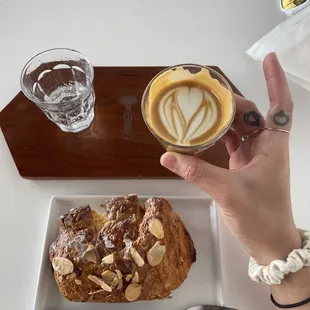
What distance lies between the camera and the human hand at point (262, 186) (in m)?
0.81

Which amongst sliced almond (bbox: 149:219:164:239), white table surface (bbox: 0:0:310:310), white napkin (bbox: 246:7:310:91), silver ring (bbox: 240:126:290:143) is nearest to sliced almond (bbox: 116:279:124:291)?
sliced almond (bbox: 149:219:164:239)

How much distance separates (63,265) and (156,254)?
7.5 inches

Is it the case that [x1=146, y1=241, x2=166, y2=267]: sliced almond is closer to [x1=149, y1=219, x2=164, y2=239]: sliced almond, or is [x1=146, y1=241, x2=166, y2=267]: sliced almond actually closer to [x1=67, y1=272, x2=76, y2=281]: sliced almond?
[x1=149, y1=219, x2=164, y2=239]: sliced almond

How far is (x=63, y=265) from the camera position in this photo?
2.88 ft

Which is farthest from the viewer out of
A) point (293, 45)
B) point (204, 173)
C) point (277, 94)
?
point (293, 45)

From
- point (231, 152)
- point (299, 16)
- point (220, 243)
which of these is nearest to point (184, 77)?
point (231, 152)

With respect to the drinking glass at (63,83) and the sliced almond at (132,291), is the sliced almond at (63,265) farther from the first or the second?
the drinking glass at (63,83)

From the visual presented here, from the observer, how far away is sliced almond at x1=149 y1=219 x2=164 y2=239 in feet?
2.91

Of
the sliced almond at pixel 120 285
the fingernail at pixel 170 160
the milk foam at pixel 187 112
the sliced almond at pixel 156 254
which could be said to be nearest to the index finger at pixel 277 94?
the milk foam at pixel 187 112

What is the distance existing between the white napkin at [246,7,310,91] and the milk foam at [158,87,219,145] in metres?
0.40

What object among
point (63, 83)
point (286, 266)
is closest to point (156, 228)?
point (286, 266)

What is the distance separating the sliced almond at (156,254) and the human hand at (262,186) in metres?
0.15

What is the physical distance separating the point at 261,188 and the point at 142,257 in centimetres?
27

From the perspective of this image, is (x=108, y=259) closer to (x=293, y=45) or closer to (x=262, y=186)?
(x=262, y=186)
